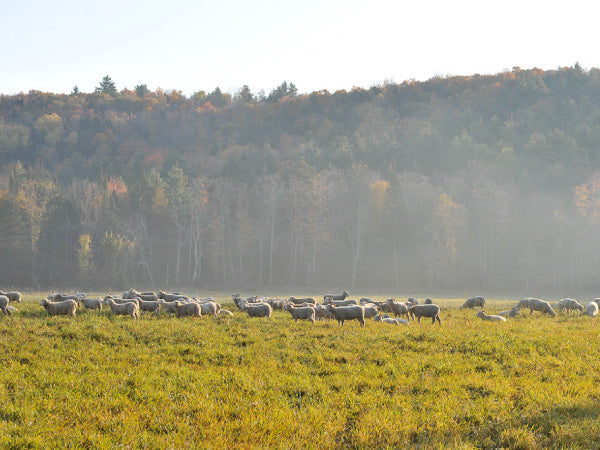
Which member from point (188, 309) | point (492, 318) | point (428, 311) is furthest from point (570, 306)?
point (188, 309)

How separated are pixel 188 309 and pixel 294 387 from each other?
12073 millimetres

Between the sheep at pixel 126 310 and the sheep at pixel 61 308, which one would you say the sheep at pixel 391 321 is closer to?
the sheep at pixel 126 310

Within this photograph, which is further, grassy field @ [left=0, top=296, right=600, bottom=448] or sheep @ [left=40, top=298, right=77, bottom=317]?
sheep @ [left=40, top=298, right=77, bottom=317]

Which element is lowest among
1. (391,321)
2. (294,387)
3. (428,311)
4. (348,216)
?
(391,321)

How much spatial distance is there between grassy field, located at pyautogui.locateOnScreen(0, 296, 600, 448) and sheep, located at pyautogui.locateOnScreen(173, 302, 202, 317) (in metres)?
4.39

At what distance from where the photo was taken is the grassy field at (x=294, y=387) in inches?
334

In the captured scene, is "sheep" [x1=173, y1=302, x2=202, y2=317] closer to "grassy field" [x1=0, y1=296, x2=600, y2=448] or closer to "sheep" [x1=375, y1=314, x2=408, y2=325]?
"grassy field" [x1=0, y1=296, x2=600, y2=448]

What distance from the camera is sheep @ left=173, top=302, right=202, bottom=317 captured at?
2170 cm

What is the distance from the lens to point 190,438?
8297 mm

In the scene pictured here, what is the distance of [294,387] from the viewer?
10852 mm

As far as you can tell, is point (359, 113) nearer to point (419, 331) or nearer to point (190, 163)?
point (190, 163)

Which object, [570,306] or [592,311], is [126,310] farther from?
[570,306]

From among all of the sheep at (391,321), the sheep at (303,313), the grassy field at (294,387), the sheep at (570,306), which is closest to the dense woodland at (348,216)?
the sheep at (570,306)

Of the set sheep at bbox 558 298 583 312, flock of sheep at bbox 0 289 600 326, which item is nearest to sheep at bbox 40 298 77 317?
flock of sheep at bbox 0 289 600 326
